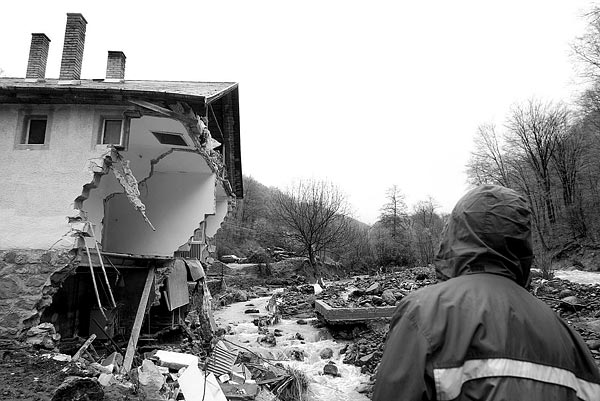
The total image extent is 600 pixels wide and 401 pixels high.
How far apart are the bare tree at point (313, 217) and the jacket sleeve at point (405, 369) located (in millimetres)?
36238

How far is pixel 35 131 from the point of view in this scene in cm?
785

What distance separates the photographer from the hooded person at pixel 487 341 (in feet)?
4.45

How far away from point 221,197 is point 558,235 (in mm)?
29339

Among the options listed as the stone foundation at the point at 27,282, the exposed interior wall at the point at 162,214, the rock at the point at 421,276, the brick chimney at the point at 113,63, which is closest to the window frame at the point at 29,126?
the stone foundation at the point at 27,282

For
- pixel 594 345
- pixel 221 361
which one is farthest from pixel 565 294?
pixel 221 361

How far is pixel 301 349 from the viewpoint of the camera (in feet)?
37.1

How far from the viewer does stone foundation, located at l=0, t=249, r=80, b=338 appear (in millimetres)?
6742

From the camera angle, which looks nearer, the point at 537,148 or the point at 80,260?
the point at 80,260

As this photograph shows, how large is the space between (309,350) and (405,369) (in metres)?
10.6

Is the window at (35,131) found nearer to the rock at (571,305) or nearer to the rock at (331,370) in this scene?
the rock at (331,370)

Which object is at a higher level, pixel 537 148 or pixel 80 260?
pixel 537 148

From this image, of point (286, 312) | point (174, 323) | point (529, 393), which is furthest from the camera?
point (286, 312)

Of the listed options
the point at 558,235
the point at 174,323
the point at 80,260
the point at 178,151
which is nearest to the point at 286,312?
the point at 174,323

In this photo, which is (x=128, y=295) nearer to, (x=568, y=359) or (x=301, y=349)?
(x=301, y=349)
